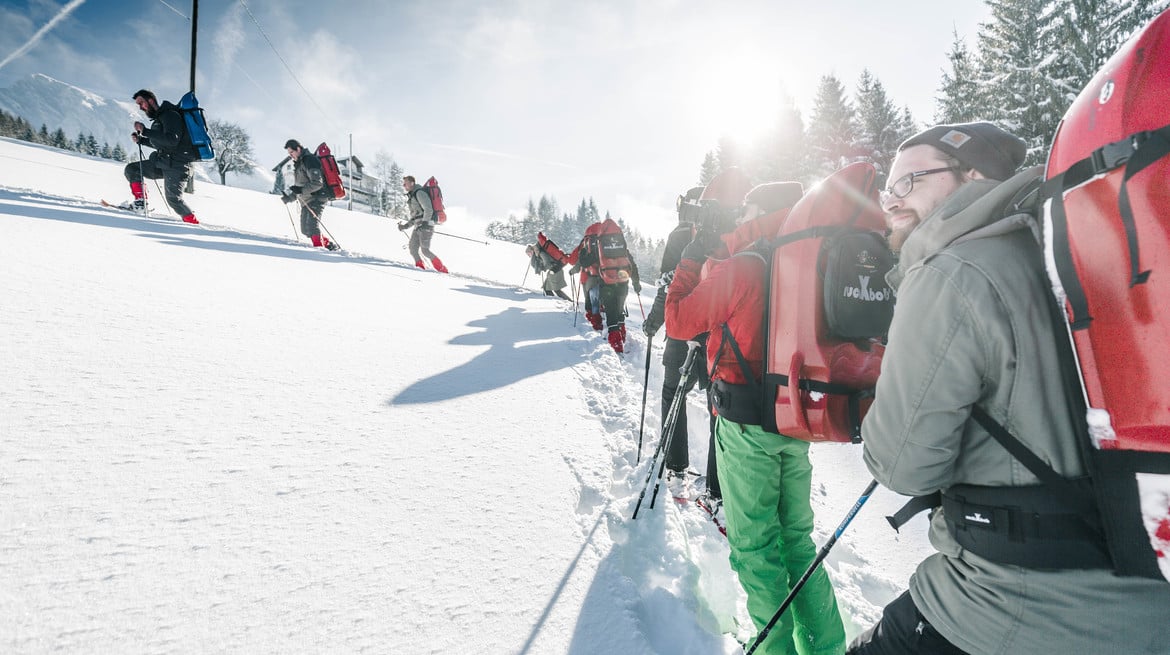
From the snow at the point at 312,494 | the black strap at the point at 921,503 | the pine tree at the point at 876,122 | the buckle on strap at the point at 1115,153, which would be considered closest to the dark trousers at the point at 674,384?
the snow at the point at 312,494

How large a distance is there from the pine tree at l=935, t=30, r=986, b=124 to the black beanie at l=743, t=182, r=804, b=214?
25.2 m

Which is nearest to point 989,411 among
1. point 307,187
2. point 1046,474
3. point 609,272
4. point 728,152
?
point 1046,474

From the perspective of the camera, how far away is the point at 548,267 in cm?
1072

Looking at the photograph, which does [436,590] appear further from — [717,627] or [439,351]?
[439,351]

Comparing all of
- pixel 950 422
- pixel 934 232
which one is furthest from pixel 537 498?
pixel 934 232

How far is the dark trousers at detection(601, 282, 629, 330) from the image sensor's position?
24.9ft

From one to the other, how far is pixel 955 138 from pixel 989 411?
996mm

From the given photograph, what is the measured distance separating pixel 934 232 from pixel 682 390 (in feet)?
7.53

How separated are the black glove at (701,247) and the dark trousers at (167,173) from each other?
34.1 ft

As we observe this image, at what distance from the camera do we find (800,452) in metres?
2.41

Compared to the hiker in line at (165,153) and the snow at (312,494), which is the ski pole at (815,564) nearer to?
the snow at (312,494)

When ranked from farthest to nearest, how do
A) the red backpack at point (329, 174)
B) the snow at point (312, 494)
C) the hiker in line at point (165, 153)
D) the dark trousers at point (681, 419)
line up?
the red backpack at point (329, 174), the hiker in line at point (165, 153), the dark trousers at point (681, 419), the snow at point (312, 494)

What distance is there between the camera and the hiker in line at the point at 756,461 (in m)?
2.18

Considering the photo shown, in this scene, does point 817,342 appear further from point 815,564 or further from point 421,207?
point 421,207
